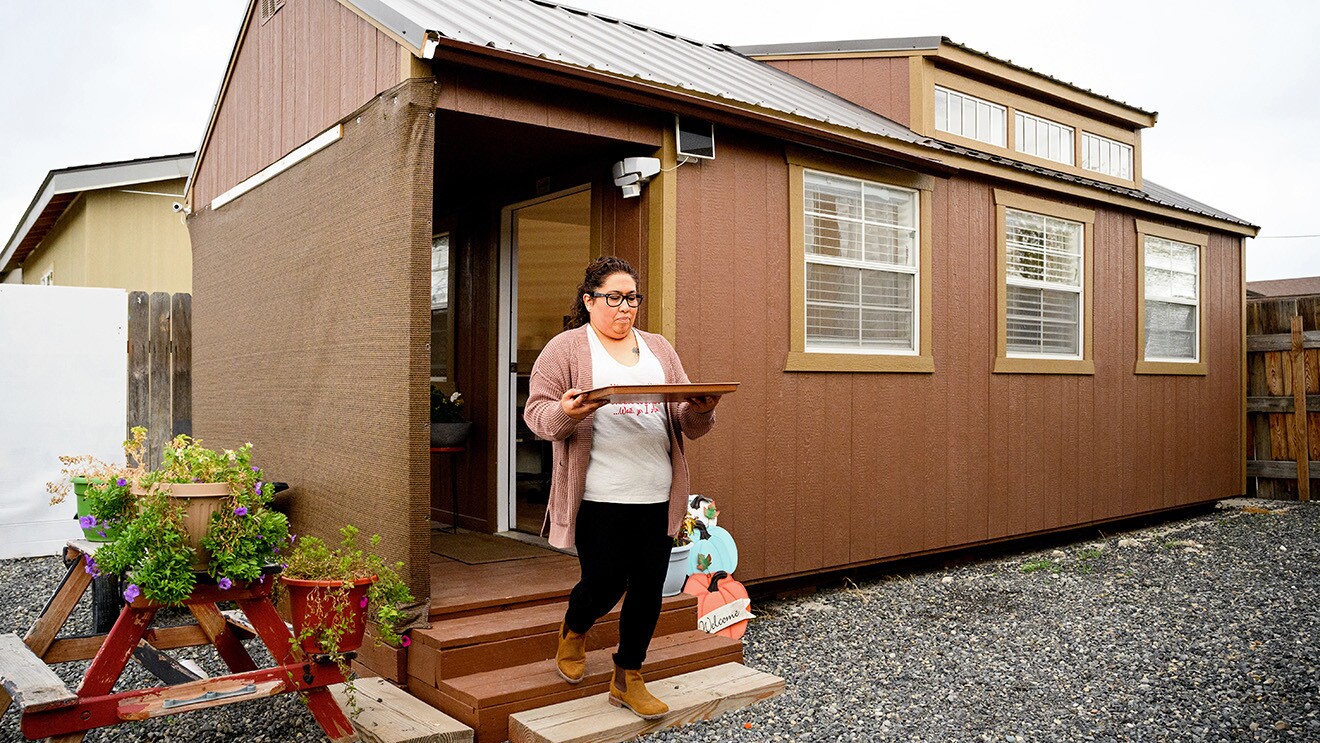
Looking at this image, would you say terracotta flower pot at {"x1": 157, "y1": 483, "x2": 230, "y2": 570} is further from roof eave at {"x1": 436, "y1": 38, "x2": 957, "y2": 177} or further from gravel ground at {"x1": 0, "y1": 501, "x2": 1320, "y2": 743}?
roof eave at {"x1": 436, "y1": 38, "x2": 957, "y2": 177}

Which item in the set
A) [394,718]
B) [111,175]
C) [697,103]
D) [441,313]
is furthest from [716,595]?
[111,175]

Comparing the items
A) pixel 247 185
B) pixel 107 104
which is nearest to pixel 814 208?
pixel 247 185

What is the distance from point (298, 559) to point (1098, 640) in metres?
3.97

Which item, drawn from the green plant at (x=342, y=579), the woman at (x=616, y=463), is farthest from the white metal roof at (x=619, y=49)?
the green plant at (x=342, y=579)

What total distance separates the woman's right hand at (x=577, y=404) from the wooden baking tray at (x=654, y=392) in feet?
0.06

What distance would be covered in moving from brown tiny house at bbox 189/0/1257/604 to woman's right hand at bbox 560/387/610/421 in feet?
3.70

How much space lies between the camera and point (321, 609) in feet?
10.3

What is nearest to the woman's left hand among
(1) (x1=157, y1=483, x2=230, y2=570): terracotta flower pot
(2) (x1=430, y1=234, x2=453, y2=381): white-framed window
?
(1) (x1=157, y1=483, x2=230, y2=570): terracotta flower pot

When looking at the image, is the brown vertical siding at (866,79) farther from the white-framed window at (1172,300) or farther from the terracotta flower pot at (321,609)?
the terracotta flower pot at (321,609)

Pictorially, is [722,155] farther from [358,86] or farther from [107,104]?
[107,104]

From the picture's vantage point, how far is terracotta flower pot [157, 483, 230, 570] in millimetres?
3105

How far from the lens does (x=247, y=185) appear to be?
5.78m

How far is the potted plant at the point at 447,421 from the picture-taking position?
19.4 ft

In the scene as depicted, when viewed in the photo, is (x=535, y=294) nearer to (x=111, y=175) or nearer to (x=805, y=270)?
(x=805, y=270)
